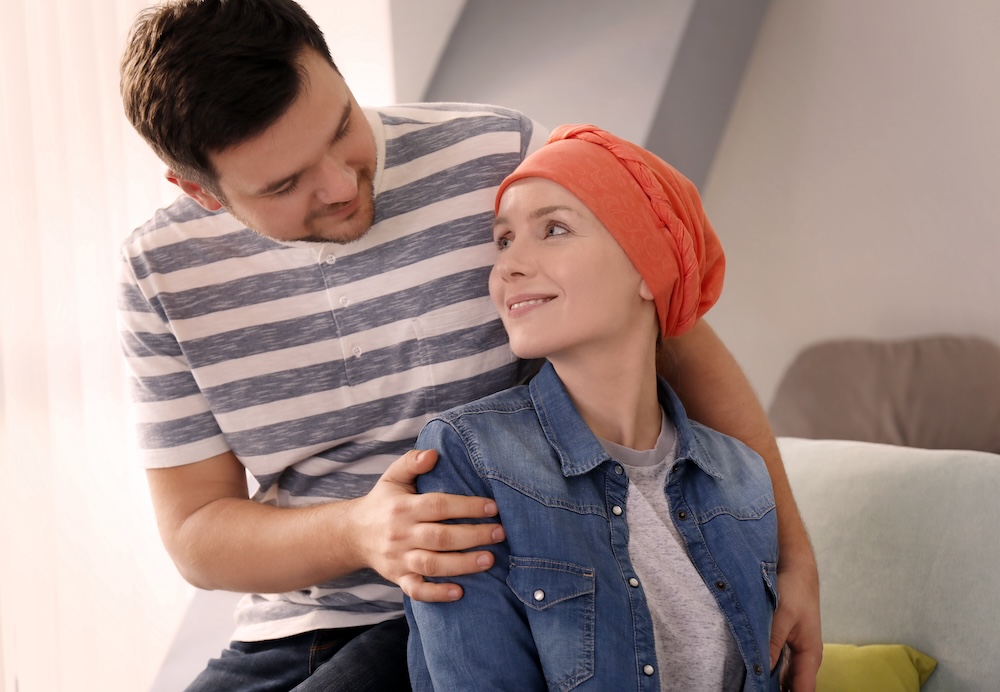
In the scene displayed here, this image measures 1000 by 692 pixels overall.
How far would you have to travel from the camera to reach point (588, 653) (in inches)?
46.1

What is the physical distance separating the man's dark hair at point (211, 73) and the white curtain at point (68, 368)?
37 cm

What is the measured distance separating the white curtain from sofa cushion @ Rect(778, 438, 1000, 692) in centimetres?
137

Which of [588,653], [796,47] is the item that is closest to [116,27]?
[588,653]

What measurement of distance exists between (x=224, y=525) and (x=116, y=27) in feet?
3.25

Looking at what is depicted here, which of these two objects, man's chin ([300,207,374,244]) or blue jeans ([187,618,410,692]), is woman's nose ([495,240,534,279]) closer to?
man's chin ([300,207,374,244])

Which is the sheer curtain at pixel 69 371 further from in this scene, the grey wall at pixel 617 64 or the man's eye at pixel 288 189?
the grey wall at pixel 617 64

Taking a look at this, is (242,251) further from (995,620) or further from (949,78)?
(949,78)

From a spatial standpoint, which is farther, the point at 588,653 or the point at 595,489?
the point at 595,489

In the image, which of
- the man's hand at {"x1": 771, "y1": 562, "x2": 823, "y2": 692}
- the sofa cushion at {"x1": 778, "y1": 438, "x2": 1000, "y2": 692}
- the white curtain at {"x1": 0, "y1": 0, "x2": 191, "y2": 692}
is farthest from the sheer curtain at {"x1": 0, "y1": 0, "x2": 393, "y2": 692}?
the sofa cushion at {"x1": 778, "y1": 438, "x2": 1000, "y2": 692}

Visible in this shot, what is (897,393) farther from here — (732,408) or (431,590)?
(431,590)

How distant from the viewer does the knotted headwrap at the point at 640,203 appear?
131 centimetres

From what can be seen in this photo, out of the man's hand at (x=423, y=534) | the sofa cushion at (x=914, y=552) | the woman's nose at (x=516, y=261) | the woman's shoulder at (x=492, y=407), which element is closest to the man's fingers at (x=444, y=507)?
the man's hand at (x=423, y=534)

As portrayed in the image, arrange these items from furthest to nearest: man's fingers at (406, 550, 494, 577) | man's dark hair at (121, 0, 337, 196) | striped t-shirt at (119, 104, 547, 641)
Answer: striped t-shirt at (119, 104, 547, 641)
man's dark hair at (121, 0, 337, 196)
man's fingers at (406, 550, 494, 577)

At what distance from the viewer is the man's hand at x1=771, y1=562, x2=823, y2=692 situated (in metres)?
1.42
